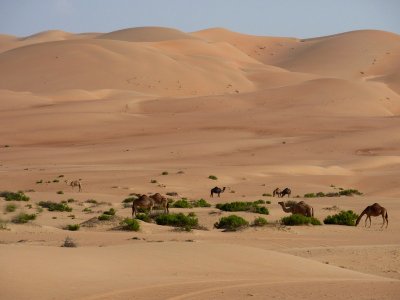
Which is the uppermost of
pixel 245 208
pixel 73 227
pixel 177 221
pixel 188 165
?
pixel 188 165

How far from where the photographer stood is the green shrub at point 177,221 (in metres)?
19.3

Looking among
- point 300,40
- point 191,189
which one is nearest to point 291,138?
point 191,189

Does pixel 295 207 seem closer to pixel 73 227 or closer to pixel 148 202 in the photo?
pixel 148 202

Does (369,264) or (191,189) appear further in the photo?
(191,189)

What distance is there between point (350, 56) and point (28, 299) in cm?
15033

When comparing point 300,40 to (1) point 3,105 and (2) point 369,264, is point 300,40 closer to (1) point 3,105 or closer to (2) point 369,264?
(1) point 3,105

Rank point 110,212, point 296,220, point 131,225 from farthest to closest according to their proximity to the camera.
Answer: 1. point 110,212
2. point 296,220
3. point 131,225

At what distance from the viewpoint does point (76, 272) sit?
34.4 feet

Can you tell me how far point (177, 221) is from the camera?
64.9ft

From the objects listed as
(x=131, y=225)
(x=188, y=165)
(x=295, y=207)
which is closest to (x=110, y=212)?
(x=131, y=225)

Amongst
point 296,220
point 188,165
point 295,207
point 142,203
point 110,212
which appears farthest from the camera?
point 188,165

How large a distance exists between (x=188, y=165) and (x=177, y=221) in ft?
77.4

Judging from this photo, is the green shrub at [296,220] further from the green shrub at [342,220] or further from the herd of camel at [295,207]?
the green shrub at [342,220]

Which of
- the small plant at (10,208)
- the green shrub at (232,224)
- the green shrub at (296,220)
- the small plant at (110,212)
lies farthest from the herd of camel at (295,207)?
the small plant at (10,208)
